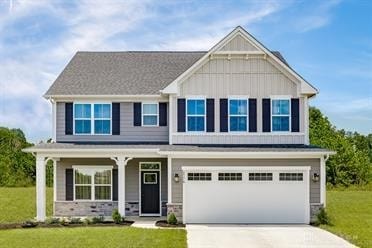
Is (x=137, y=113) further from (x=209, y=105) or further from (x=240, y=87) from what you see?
(x=240, y=87)

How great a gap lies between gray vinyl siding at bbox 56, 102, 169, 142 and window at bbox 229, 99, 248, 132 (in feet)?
8.98

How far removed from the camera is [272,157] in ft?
69.8

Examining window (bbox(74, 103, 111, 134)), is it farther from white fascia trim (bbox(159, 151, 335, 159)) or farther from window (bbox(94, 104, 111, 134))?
white fascia trim (bbox(159, 151, 335, 159))

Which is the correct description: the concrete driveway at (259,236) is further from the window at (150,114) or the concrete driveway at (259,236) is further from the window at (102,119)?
the window at (102,119)

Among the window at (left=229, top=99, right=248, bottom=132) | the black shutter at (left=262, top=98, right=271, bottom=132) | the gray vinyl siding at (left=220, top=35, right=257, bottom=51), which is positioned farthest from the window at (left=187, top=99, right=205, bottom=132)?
the black shutter at (left=262, top=98, right=271, bottom=132)

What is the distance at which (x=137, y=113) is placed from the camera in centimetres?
2356

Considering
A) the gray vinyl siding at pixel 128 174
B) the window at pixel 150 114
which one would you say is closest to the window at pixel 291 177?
the gray vinyl siding at pixel 128 174

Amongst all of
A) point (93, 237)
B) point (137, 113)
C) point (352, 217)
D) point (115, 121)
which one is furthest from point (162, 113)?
point (352, 217)

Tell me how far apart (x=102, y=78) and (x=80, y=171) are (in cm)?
411

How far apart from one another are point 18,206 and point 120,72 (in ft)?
26.1

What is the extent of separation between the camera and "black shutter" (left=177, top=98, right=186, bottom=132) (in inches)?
892

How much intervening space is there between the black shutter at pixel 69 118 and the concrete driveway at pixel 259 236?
695 cm

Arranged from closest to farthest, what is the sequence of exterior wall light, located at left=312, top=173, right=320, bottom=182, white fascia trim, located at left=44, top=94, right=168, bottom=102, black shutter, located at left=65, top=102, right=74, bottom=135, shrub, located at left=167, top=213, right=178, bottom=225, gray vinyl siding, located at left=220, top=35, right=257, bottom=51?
shrub, located at left=167, top=213, right=178, bottom=225, exterior wall light, located at left=312, top=173, right=320, bottom=182, gray vinyl siding, located at left=220, top=35, right=257, bottom=51, white fascia trim, located at left=44, top=94, right=168, bottom=102, black shutter, located at left=65, top=102, right=74, bottom=135

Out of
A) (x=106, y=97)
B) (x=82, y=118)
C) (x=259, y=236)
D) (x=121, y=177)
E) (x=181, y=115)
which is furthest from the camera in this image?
(x=82, y=118)
